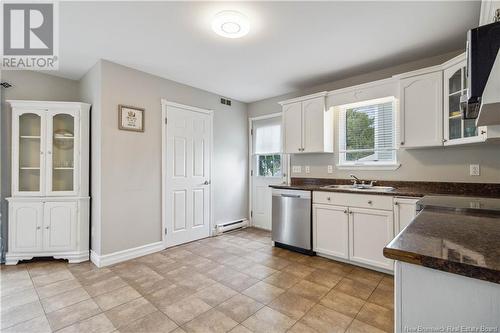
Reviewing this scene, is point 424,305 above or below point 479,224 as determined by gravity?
below

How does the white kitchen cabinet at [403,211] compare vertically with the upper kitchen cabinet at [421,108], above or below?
below

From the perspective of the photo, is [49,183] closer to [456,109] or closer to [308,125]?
[308,125]

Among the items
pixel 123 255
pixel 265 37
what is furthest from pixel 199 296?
pixel 265 37

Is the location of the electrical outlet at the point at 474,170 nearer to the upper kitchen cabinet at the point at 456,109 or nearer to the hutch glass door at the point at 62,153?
the upper kitchen cabinet at the point at 456,109

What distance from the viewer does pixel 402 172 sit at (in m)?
3.03

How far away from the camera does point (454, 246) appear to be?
803 millimetres

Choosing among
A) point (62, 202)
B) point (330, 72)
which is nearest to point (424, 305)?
point (330, 72)

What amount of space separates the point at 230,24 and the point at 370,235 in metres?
2.63

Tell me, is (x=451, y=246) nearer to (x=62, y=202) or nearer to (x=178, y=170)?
(x=178, y=170)

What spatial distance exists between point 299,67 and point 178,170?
230cm

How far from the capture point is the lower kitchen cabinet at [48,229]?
9.70ft

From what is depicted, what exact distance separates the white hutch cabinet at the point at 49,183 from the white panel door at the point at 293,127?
278cm

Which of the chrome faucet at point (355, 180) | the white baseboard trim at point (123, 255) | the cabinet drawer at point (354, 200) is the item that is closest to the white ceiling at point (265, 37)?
the chrome faucet at point (355, 180)

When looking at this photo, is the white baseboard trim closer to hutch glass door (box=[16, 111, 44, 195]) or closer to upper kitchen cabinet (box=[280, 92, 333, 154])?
hutch glass door (box=[16, 111, 44, 195])
